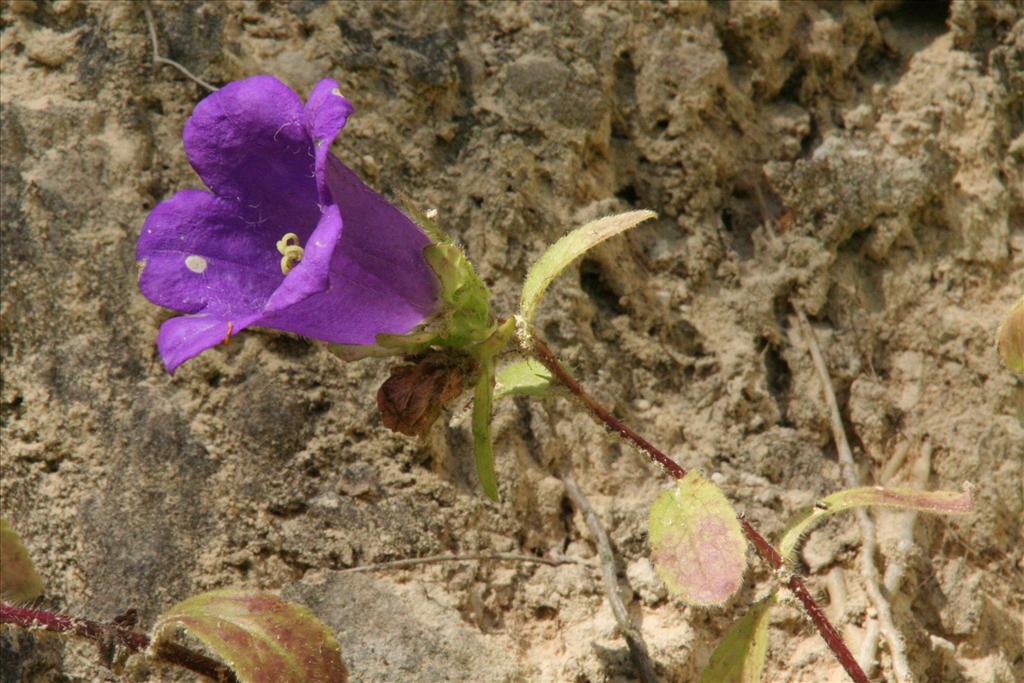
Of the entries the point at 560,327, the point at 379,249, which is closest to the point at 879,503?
the point at 560,327

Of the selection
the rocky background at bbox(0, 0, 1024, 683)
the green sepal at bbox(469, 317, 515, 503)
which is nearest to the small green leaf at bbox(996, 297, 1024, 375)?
the rocky background at bbox(0, 0, 1024, 683)

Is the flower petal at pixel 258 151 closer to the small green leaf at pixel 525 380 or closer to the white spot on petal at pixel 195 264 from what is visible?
the white spot on petal at pixel 195 264

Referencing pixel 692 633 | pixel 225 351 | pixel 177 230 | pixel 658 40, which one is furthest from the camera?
pixel 658 40

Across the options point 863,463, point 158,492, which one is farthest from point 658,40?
point 158,492

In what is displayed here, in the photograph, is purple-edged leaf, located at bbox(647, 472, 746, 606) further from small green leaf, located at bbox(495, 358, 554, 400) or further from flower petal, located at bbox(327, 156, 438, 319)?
flower petal, located at bbox(327, 156, 438, 319)

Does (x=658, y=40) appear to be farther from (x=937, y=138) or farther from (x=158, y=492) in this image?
(x=158, y=492)

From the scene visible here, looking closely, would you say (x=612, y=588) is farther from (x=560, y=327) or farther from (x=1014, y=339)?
(x=1014, y=339)
